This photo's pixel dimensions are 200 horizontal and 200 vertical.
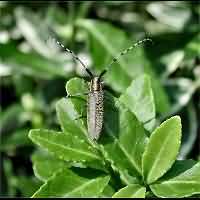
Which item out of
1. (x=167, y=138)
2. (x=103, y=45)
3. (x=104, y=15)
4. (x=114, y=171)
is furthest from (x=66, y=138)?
(x=104, y=15)

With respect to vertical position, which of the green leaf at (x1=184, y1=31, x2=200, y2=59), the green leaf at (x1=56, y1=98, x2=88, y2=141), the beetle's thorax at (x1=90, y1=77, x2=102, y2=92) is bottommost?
the green leaf at (x1=56, y1=98, x2=88, y2=141)

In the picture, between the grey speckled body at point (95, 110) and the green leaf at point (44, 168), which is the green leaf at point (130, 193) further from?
the green leaf at point (44, 168)

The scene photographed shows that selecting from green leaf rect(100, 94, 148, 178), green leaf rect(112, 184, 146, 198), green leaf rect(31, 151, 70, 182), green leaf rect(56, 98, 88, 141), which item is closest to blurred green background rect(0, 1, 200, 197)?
green leaf rect(31, 151, 70, 182)

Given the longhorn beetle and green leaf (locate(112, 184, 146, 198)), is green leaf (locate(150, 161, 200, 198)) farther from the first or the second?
the longhorn beetle

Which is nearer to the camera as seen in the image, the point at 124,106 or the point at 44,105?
the point at 124,106

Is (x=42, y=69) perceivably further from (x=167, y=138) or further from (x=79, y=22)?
(x=167, y=138)

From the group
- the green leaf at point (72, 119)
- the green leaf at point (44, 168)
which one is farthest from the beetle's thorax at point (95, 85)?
the green leaf at point (44, 168)
